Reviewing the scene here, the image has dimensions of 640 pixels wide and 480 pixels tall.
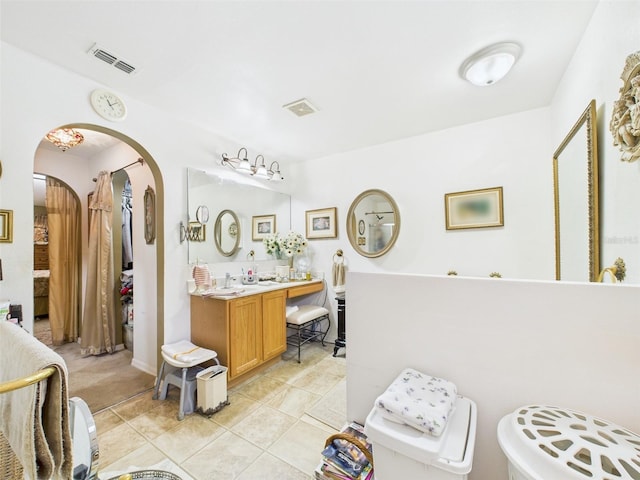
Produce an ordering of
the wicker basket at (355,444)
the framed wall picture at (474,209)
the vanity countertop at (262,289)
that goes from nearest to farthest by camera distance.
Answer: the wicker basket at (355,444) < the vanity countertop at (262,289) < the framed wall picture at (474,209)

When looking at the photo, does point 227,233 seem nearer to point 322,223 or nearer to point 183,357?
point 322,223

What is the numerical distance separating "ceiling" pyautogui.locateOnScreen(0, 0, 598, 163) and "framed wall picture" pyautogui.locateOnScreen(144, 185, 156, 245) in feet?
2.45

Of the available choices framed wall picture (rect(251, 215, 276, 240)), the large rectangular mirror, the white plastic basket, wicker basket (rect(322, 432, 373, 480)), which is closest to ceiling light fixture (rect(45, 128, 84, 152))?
the large rectangular mirror

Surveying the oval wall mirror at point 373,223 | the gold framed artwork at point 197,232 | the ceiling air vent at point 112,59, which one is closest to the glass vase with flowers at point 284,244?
the oval wall mirror at point 373,223

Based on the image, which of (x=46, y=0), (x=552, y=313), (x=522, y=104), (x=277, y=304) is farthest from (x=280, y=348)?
(x=522, y=104)

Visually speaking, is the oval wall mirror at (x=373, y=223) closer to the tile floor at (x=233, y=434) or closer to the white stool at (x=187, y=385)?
the tile floor at (x=233, y=434)

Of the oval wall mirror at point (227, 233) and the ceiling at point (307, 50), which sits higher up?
the ceiling at point (307, 50)

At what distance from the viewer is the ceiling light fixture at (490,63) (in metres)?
1.63

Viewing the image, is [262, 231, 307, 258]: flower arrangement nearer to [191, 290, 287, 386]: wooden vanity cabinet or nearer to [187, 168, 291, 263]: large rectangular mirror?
[187, 168, 291, 263]: large rectangular mirror

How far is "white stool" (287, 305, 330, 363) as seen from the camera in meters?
2.94

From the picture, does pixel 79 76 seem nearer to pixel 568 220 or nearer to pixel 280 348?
pixel 280 348

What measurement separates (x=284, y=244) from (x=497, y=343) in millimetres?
2753

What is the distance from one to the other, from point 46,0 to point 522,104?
3338 millimetres

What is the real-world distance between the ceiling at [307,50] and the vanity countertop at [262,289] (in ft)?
5.17
